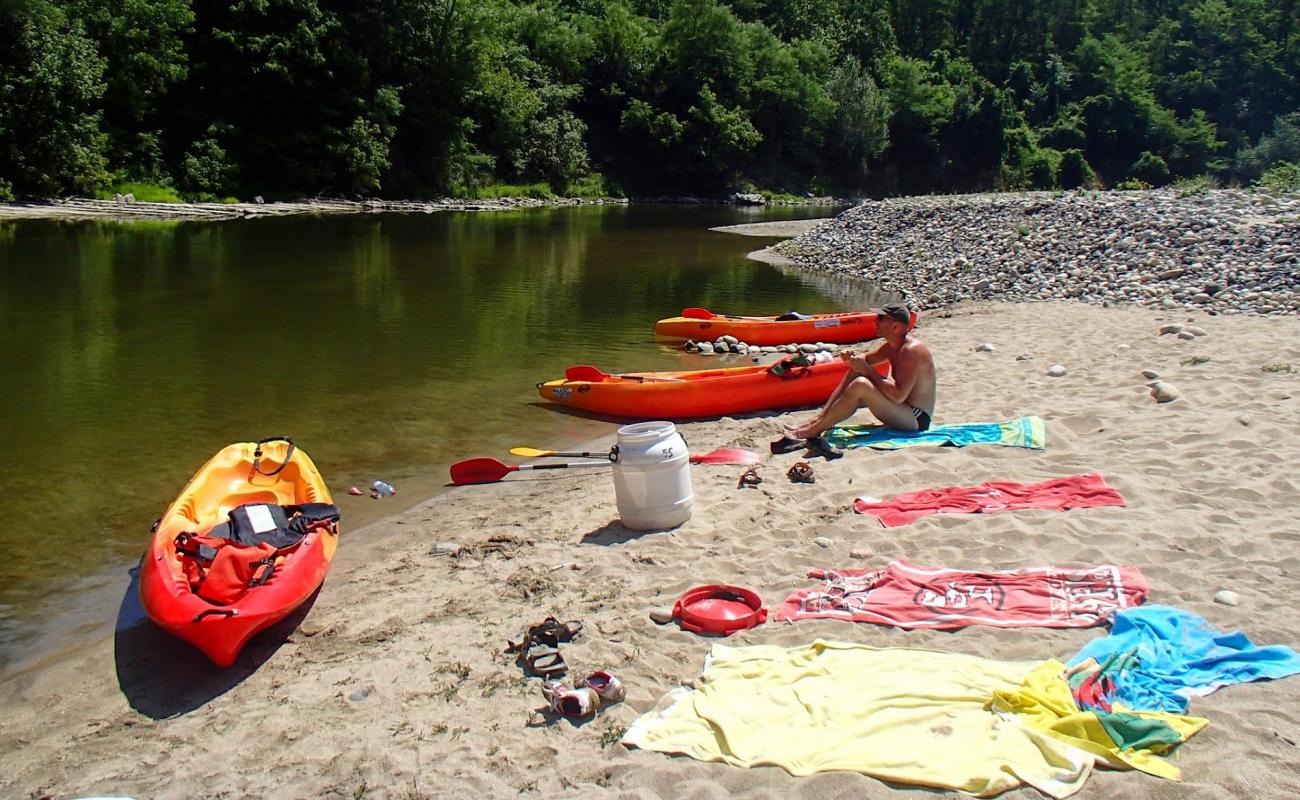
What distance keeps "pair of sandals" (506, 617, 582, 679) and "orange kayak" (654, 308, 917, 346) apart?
8.86 metres

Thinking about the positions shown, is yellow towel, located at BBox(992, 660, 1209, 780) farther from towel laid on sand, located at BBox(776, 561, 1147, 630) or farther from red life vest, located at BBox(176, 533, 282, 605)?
red life vest, located at BBox(176, 533, 282, 605)

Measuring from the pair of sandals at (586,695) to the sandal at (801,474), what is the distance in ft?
9.43

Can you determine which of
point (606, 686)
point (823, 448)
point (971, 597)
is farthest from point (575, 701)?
point (823, 448)

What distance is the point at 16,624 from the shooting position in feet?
17.6

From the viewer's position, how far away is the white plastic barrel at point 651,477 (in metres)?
5.82

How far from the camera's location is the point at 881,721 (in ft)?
11.8

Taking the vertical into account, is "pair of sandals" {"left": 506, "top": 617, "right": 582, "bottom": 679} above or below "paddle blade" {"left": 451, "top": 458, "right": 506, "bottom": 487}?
above

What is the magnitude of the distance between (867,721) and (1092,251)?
14545mm

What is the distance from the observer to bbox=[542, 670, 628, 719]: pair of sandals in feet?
12.7

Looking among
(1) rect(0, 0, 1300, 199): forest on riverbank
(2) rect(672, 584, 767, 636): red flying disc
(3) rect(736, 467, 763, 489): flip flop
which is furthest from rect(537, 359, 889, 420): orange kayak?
(1) rect(0, 0, 1300, 199): forest on riverbank

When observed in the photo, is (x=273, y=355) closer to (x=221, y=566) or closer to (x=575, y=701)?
(x=221, y=566)

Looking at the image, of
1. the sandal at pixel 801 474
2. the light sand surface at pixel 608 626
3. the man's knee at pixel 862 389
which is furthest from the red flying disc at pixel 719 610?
the man's knee at pixel 862 389

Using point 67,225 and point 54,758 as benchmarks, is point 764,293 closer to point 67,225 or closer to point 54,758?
point 54,758

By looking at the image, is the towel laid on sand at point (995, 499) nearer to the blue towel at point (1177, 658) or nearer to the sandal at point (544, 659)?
the blue towel at point (1177, 658)
